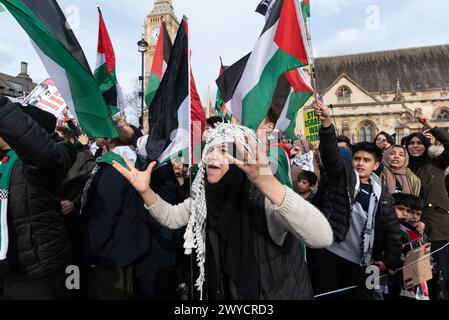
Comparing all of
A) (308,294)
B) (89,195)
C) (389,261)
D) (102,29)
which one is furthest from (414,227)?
(102,29)

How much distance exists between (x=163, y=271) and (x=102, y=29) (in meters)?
3.06

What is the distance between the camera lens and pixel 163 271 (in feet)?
11.4

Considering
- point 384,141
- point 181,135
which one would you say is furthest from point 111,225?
point 384,141

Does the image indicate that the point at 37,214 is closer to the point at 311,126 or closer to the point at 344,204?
the point at 344,204

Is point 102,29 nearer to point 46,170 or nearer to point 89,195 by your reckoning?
point 89,195

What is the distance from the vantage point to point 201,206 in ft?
7.17

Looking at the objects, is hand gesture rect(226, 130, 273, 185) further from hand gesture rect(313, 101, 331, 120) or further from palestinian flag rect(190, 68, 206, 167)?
hand gesture rect(313, 101, 331, 120)

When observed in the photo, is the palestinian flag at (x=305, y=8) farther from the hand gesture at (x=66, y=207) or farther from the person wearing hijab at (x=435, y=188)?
the hand gesture at (x=66, y=207)

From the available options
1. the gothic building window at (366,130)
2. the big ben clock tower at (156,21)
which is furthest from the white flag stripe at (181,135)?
the big ben clock tower at (156,21)

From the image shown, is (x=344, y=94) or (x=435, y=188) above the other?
(x=344, y=94)

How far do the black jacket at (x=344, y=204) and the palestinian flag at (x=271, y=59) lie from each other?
0.60 metres

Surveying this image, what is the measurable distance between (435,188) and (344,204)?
253 centimetres

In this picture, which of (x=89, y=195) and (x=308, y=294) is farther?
(x=89, y=195)

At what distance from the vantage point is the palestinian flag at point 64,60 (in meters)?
2.52
